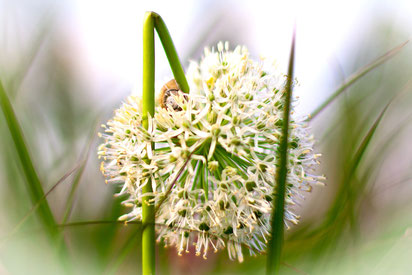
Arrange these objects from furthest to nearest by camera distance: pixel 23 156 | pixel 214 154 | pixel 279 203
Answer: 1. pixel 214 154
2. pixel 23 156
3. pixel 279 203

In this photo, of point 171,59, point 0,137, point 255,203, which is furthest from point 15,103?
point 255,203

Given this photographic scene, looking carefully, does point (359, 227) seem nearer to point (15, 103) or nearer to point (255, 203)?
point (255, 203)

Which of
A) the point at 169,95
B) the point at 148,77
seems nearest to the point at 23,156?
the point at 148,77

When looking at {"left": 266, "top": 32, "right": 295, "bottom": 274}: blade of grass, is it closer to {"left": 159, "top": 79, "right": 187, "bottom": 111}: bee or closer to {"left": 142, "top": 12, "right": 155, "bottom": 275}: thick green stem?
{"left": 142, "top": 12, "right": 155, "bottom": 275}: thick green stem

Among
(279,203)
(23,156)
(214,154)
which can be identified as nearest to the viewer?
(279,203)

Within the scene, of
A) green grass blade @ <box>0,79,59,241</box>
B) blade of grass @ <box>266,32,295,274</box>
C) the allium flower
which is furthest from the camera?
the allium flower

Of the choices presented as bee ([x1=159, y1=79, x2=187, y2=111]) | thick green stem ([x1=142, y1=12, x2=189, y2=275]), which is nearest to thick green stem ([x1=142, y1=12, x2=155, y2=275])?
thick green stem ([x1=142, y1=12, x2=189, y2=275])

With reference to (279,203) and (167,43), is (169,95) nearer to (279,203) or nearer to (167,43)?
(167,43)

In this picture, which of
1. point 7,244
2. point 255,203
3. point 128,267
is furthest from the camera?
point 255,203
